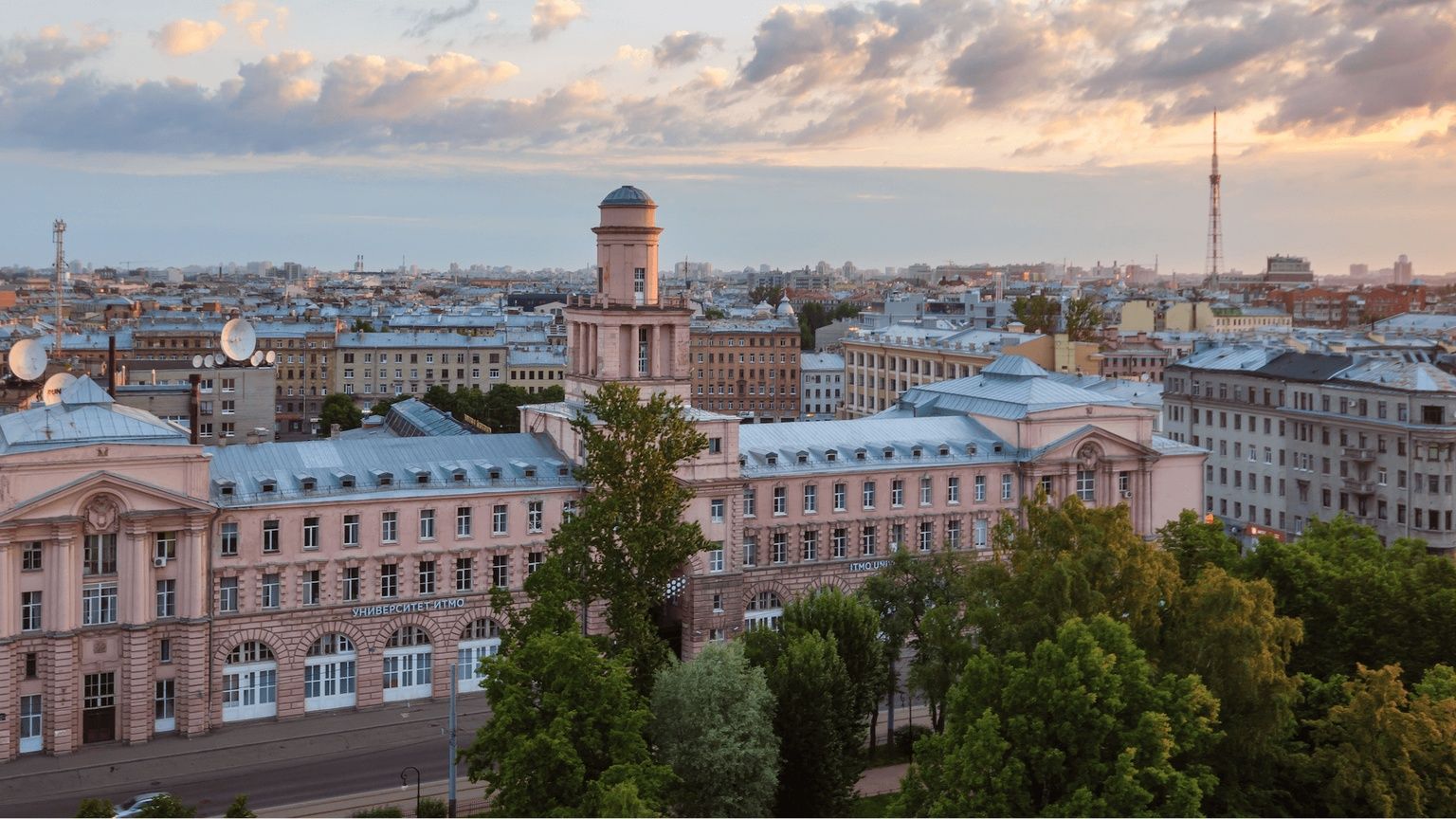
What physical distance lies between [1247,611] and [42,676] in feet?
165

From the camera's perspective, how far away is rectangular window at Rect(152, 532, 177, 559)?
2712 inches

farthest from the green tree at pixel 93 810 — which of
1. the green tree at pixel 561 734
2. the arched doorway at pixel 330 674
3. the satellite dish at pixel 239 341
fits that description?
the satellite dish at pixel 239 341

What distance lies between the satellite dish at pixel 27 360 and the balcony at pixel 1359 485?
8760cm

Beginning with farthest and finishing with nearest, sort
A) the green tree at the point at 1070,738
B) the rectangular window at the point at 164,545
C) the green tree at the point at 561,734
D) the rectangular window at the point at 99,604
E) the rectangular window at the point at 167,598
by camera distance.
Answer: the rectangular window at the point at 167,598 < the rectangular window at the point at 164,545 < the rectangular window at the point at 99,604 < the green tree at the point at 561,734 < the green tree at the point at 1070,738

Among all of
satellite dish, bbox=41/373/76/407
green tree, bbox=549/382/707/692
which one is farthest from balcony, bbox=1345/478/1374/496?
satellite dish, bbox=41/373/76/407

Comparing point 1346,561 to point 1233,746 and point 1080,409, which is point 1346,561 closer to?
point 1233,746

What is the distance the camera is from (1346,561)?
67.1 meters

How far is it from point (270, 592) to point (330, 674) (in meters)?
5.11

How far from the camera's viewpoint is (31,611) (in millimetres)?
66562

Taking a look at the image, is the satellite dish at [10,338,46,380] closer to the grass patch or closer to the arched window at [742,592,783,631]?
the arched window at [742,592,783,631]

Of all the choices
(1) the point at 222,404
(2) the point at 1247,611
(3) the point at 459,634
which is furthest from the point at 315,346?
(2) the point at 1247,611

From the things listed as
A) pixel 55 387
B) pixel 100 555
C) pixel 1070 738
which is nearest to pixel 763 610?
pixel 100 555

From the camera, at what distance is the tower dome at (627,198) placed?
84.6 m

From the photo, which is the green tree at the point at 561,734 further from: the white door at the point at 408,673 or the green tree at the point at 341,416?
the green tree at the point at 341,416
